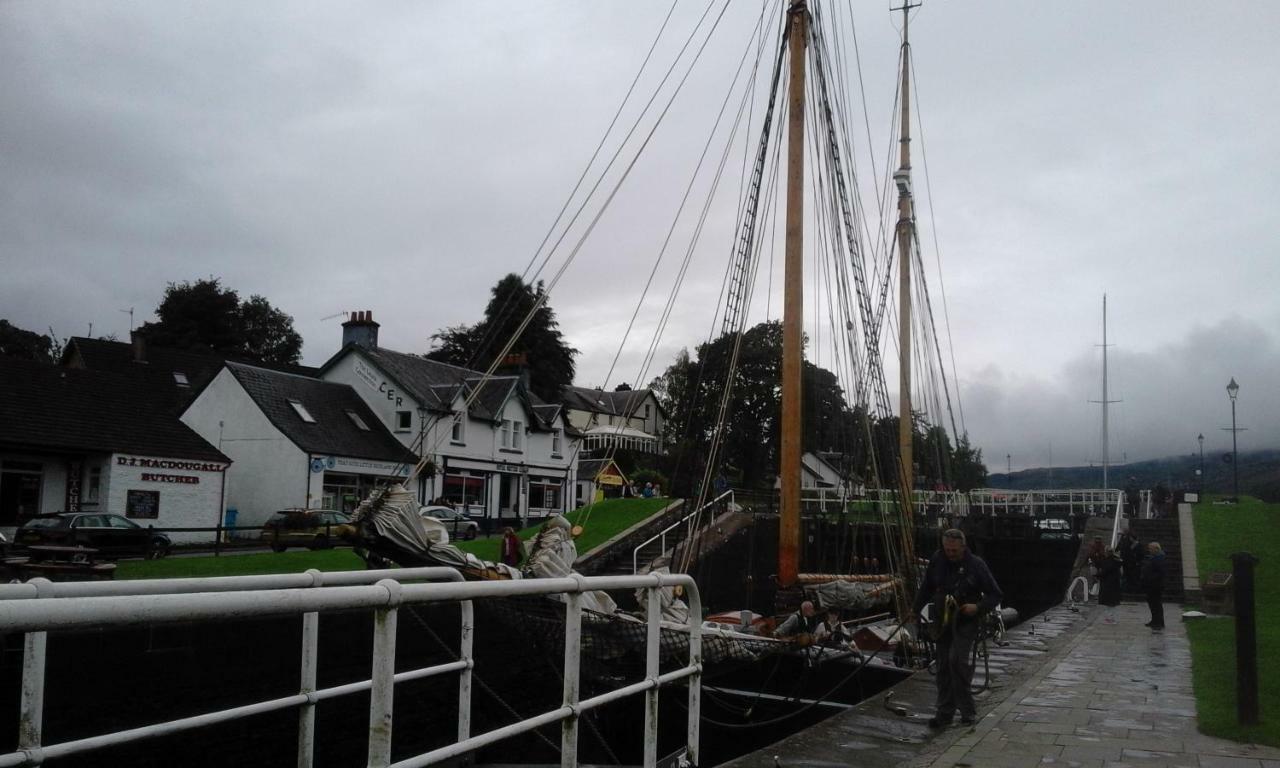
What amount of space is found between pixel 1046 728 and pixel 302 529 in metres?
24.6

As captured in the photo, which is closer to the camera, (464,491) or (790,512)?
(790,512)

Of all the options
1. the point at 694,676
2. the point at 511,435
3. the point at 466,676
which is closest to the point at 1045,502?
the point at 511,435

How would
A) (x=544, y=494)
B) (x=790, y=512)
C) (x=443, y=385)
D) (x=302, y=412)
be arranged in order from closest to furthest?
(x=790, y=512), (x=302, y=412), (x=443, y=385), (x=544, y=494)

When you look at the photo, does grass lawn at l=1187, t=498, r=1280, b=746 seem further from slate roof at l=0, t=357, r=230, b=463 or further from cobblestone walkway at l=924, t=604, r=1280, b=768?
slate roof at l=0, t=357, r=230, b=463

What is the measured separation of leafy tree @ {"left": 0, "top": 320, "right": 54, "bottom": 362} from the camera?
7325 centimetres

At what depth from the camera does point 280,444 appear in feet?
126

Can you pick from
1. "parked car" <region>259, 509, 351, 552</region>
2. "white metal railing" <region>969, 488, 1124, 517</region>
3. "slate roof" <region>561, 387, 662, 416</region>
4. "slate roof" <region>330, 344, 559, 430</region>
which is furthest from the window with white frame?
"slate roof" <region>561, 387, 662, 416</region>

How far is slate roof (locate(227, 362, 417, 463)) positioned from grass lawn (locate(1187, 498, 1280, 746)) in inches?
1054

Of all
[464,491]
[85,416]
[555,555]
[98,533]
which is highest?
[85,416]

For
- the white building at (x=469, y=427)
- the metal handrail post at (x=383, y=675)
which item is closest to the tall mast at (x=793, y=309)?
the metal handrail post at (x=383, y=675)

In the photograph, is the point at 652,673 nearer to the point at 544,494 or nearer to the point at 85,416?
the point at 85,416

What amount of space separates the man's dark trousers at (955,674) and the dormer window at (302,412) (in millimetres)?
34946

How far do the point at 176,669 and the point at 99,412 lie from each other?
30.8m

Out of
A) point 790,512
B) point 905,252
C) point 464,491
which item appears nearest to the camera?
point 790,512
